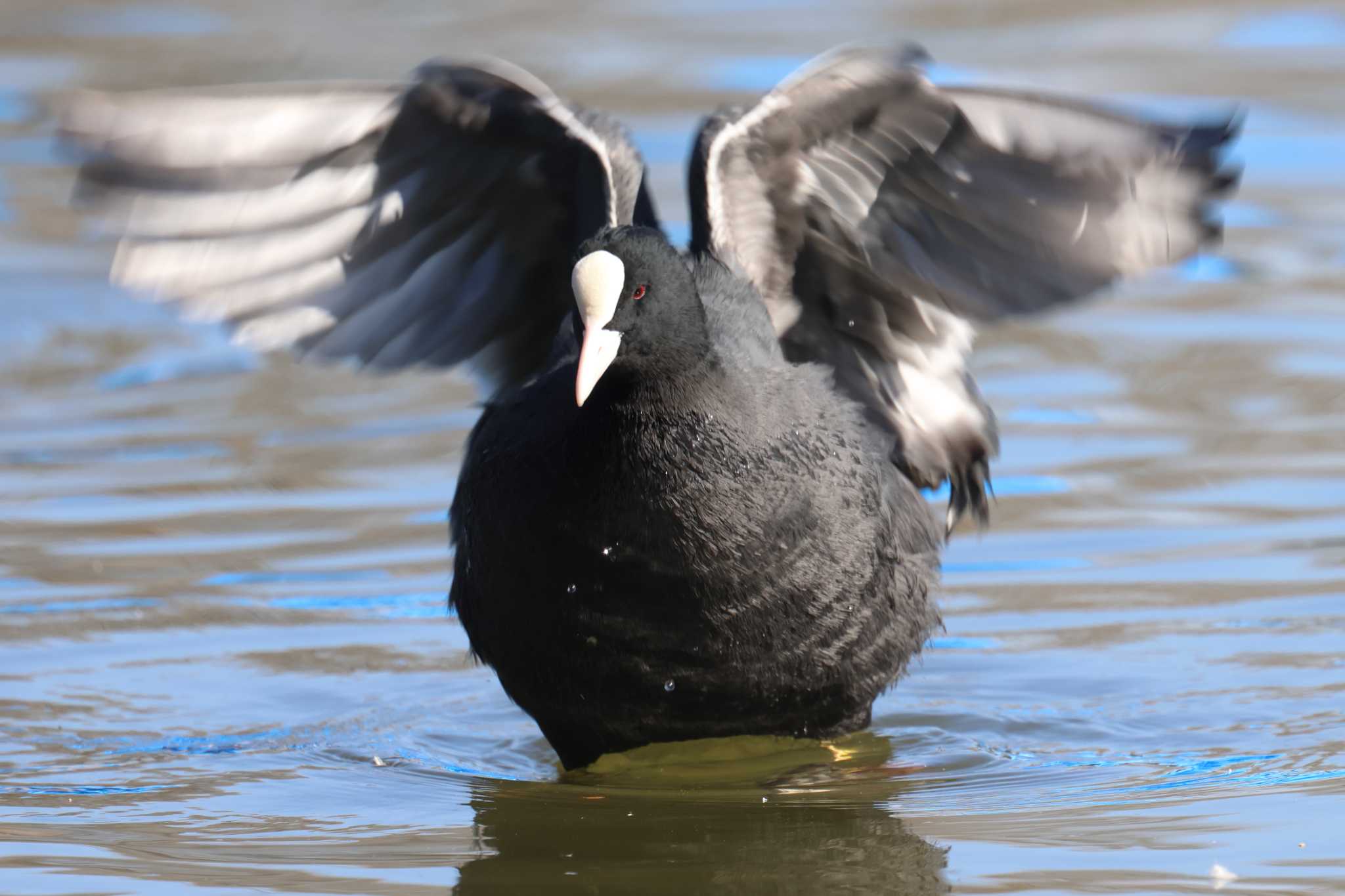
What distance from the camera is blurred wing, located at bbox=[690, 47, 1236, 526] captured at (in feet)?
14.7

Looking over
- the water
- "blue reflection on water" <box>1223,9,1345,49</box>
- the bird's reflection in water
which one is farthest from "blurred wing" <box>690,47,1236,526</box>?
"blue reflection on water" <box>1223,9,1345,49</box>

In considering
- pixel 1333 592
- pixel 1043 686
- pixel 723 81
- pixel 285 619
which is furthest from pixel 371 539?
pixel 723 81

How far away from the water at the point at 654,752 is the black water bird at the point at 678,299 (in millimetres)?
310

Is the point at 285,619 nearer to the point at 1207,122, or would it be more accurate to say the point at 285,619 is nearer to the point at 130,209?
the point at 130,209

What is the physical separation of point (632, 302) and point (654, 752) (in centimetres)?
103

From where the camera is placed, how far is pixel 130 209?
4582mm

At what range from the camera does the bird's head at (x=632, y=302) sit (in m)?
3.97

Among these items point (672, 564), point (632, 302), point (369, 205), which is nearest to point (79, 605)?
point (369, 205)

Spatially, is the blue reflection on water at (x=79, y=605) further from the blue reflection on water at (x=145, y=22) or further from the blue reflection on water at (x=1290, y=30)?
the blue reflection on water at (x=1290, y=30)

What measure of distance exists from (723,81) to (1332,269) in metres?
3.46

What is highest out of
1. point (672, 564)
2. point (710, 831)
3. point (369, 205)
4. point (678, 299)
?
point (678, 299)

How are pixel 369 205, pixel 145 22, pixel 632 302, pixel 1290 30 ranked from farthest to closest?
pixel 145 22 → pixel 1290 30 → pixel 369 205 → pixel 632 302

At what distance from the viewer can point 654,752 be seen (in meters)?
4.62

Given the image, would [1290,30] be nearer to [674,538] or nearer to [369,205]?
[369,205]
